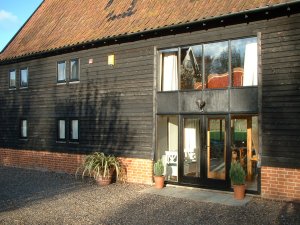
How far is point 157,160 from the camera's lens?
12.8m

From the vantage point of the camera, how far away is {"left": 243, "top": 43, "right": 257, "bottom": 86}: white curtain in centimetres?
1084

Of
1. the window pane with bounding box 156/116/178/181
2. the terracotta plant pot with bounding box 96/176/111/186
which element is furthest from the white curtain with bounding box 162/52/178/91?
the terracotta plant pot with bounding box 96/176/111/186

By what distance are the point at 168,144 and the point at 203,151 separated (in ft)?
6.04

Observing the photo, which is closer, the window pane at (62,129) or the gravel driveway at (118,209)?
the gravel driveway at (118,209)

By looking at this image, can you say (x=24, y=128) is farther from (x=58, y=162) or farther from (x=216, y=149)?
(x=216, y=149)

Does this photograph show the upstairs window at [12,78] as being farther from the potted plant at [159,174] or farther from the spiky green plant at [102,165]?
the potted plant at [159,174]

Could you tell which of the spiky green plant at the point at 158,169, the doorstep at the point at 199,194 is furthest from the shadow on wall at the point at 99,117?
the doorstep at the point at 199,194

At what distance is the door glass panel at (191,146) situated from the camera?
39.6ft

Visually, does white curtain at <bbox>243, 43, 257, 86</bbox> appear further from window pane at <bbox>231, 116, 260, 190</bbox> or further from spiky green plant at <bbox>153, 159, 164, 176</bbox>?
spiky green plant at <bbox>153, 159, 164, 176</bbox>

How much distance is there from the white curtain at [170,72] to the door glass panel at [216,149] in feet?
6.45

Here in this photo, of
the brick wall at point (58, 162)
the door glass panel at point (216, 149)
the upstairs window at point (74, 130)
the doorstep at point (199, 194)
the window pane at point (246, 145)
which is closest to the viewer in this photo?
the doorstep at point (199, 194)

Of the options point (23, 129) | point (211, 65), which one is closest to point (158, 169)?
point (211, 65)

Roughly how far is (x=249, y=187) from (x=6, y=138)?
13361 mm

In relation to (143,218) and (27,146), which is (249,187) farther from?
(27,146)
